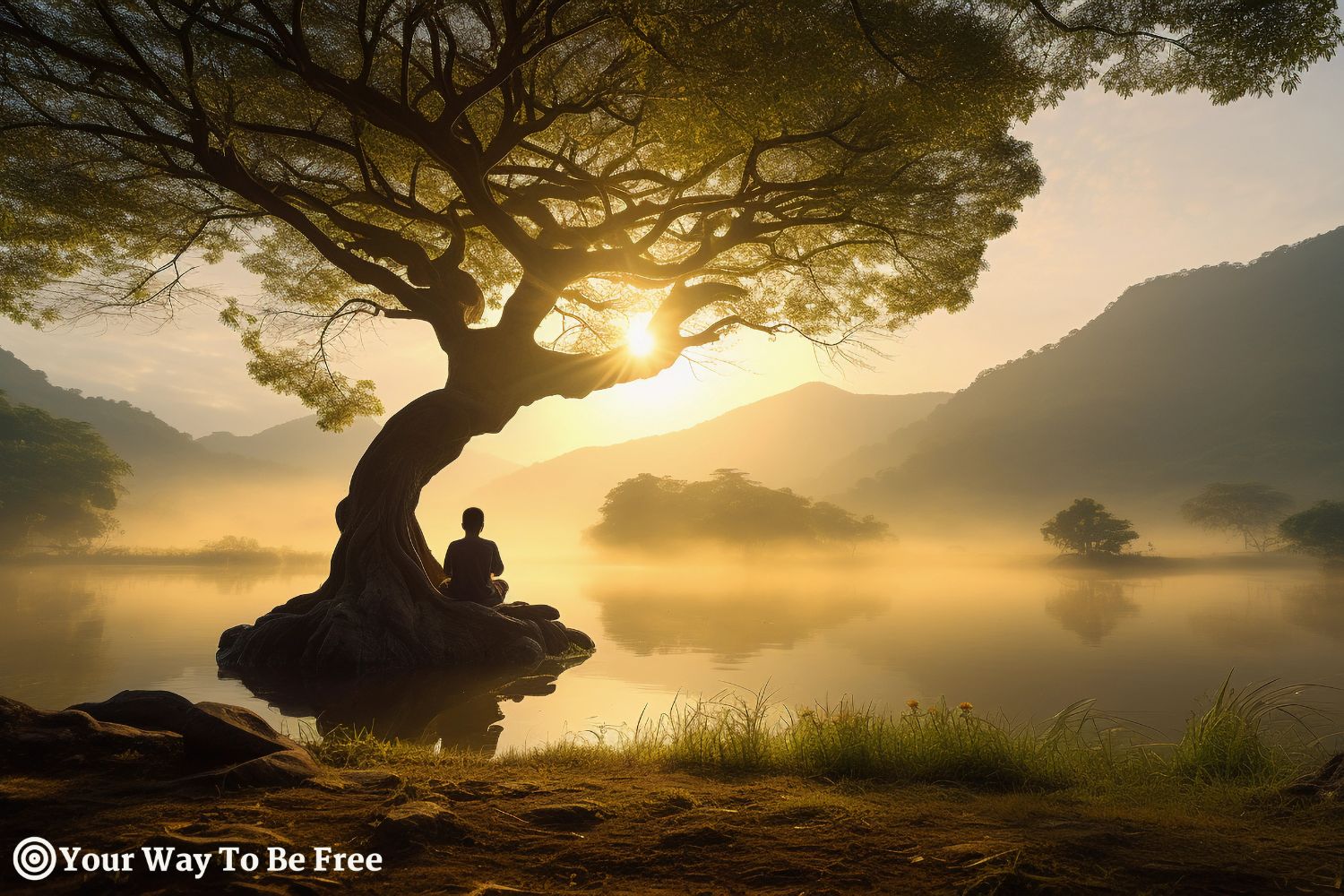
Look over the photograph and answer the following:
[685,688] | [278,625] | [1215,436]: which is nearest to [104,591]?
[278,625]

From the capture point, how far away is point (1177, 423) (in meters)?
169

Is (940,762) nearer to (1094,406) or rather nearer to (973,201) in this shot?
(973,201)

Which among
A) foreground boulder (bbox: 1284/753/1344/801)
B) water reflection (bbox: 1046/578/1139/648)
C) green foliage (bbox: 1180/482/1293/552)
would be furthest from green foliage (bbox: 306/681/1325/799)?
green foliage (bbox: 1180/482/1293/552)

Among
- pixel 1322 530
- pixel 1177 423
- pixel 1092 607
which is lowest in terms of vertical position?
pixel 1092 607

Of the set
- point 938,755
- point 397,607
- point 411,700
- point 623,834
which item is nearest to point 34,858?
point 623,834

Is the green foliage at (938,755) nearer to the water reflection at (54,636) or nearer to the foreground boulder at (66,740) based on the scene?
the foreground boulder at (66,740)

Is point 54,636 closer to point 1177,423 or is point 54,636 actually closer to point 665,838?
point 665,838

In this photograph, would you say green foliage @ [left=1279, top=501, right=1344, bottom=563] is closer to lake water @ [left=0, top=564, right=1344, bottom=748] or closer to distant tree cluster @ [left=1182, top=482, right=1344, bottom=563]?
distant tree cluster @ [left=1182, top=482, right=1344, bottom=563]

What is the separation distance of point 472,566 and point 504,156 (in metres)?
6.75

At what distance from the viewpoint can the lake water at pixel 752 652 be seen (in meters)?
8.05

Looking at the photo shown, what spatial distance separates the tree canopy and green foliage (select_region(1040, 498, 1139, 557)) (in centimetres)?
5614

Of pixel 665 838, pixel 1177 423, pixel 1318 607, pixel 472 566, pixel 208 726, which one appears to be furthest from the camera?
pixel 1177 423

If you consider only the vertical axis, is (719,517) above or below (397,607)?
above

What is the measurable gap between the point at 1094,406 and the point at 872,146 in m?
201
